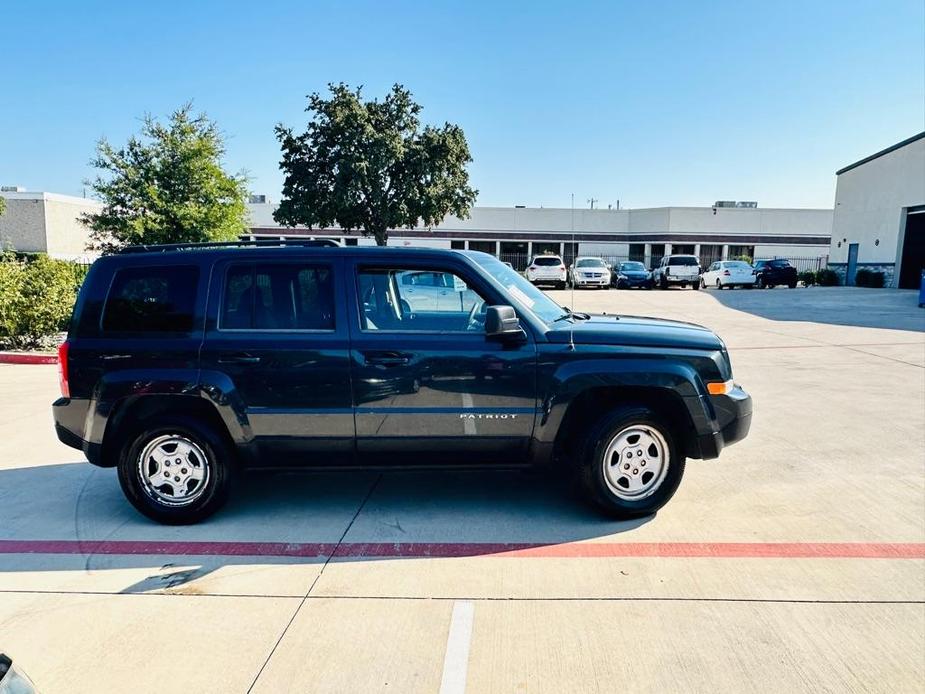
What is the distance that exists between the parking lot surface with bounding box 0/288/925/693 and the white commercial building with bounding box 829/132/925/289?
31529mm

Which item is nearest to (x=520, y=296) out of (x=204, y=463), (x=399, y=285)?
(x=399, y=285)

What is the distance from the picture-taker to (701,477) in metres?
5.28

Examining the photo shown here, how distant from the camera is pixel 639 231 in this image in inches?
2116

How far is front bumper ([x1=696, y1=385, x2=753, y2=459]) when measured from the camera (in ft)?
14.2

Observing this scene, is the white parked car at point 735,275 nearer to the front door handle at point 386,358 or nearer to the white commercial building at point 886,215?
the white commercial building at point 886,215

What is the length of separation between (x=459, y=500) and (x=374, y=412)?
1.13 metres

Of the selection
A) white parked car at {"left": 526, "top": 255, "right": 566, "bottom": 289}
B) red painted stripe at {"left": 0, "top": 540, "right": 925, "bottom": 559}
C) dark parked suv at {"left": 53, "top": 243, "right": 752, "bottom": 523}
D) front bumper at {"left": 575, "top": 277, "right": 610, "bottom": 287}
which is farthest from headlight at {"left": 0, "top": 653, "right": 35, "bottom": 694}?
front bumper at {"left": 575, "top": 277, "right": 610, "bottom": 287}

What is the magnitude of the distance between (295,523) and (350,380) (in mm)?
1157

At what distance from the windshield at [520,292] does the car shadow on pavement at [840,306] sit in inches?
602

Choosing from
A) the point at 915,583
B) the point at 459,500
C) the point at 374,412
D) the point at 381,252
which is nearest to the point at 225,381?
the point at 374,412

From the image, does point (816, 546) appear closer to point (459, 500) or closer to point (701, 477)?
point (701, 477)

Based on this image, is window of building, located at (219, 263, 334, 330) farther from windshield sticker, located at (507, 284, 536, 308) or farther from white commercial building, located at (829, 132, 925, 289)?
white commercial building, located at (829, 132, 925, 289)

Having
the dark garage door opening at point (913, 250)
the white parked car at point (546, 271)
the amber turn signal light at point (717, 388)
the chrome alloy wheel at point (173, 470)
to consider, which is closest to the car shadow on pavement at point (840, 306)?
the dark garage door opening at point (913, 250)

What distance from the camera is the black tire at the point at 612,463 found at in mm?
4238
